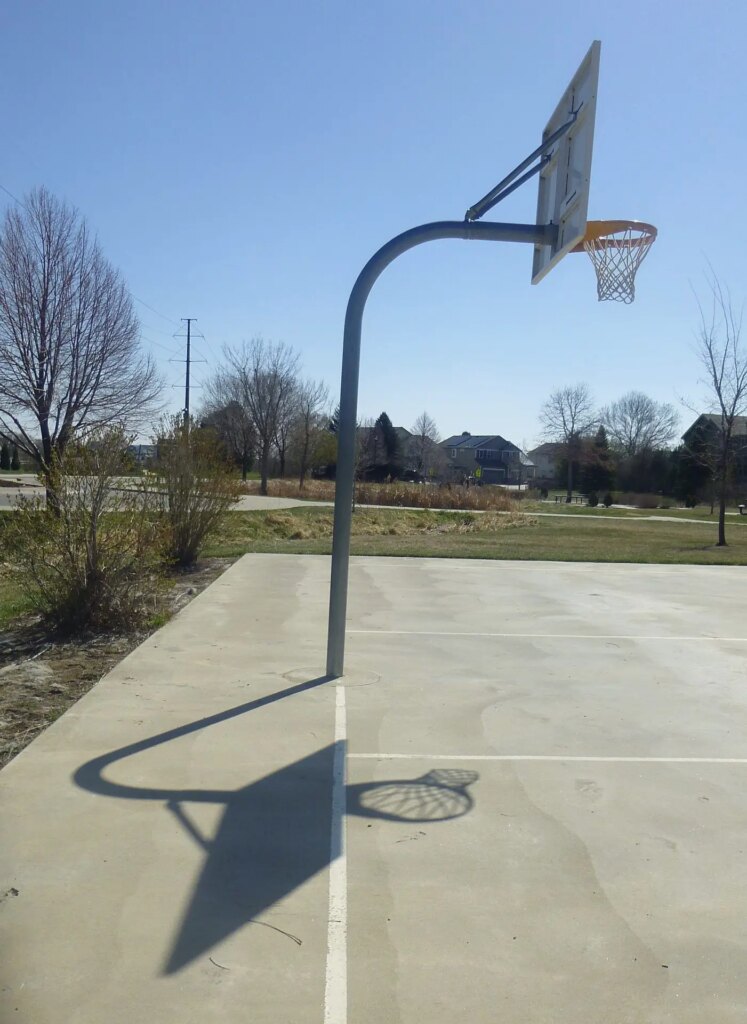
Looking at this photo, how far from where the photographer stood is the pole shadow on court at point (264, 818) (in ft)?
11.6

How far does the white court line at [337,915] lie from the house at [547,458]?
248ft

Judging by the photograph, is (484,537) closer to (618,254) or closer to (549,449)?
(618,254)

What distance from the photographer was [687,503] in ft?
196

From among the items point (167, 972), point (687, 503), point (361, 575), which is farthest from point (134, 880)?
point (687, 503)

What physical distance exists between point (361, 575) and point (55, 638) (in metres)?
6.81

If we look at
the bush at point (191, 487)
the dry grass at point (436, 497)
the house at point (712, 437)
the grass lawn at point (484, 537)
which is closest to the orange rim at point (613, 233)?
the bush at point (191, 487)

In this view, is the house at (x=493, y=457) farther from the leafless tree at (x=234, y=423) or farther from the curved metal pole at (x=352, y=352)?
the curved metal pole at (x=352, y=352)

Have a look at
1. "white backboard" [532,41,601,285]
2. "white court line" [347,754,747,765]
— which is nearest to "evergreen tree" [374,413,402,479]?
"white backboard" [532,41,601,285]

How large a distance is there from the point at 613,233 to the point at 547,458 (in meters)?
106

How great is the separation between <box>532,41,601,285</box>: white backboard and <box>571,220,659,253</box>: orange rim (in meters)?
0.31

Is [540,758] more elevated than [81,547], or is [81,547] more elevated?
[81,547]

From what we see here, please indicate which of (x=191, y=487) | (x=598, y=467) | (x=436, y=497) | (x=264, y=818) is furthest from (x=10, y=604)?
(x=598, y=467)

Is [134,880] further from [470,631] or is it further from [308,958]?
[470,631]

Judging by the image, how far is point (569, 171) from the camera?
22.6 ft
